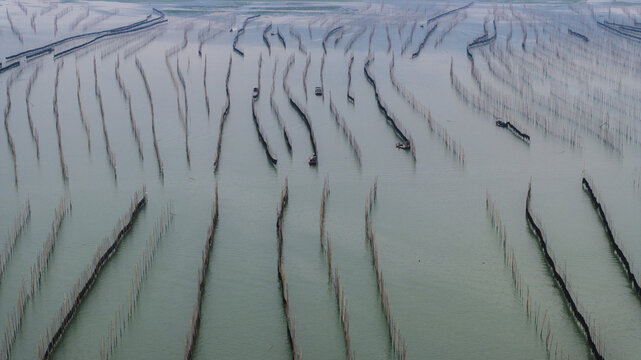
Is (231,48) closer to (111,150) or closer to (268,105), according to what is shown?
(268,105)

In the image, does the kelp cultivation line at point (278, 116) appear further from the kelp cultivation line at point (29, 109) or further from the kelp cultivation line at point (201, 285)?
the kelp cultivation line at point (29, 109)

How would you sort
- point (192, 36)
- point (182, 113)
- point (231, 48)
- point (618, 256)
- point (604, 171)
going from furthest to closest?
point (192, 36)
point (231, 48)
point (182, 113)
point (604, 171)
point (618, 256)

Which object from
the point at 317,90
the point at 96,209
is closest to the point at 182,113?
the point at 317,90

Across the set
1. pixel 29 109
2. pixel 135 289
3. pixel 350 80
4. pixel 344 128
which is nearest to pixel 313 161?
pixel 344 128

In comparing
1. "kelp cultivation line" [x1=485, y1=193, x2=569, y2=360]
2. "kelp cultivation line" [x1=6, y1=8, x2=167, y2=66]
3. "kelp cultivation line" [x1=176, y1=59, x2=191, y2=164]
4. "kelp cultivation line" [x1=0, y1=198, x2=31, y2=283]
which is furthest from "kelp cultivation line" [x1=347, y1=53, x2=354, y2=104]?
"kelp cultivation line" [x1=6, y1=8, x2=167, y2=66]

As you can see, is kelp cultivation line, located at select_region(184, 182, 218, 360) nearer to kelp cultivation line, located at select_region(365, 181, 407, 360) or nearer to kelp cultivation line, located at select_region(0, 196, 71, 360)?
kelp cultivation line, located at select_region(0, 196, 71, 360)

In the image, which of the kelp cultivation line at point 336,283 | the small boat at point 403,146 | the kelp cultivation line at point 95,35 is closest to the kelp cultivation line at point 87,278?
the kelp cultivation line at point 336,283

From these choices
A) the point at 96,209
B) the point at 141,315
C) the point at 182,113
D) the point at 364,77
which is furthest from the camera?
the point at 364,77
